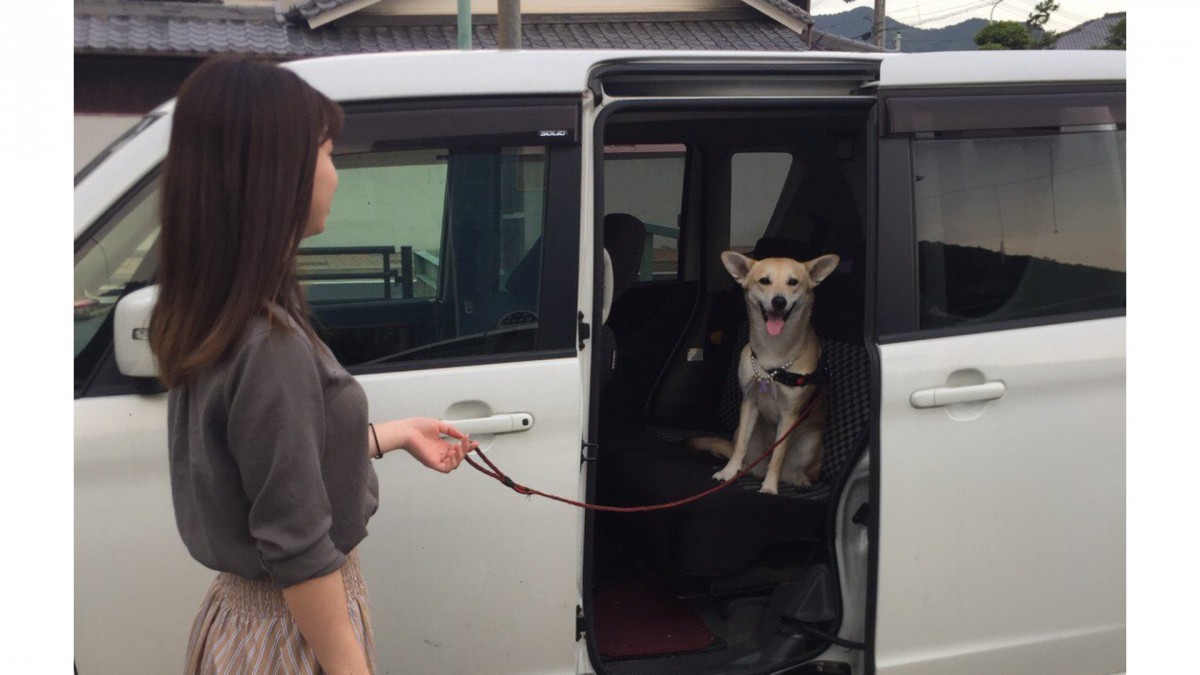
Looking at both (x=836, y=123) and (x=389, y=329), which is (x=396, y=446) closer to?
(x=389, y=329)

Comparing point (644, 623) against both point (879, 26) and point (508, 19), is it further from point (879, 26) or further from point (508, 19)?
point (879, 26)

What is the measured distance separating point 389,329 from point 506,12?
7980 millimetres

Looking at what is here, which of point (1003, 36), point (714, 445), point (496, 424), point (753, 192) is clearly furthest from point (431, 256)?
point (1003, 36)

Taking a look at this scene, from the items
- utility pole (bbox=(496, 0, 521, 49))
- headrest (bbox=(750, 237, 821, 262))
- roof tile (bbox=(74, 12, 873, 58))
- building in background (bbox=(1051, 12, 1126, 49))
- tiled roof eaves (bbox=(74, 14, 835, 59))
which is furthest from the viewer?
building in background (bbox=(1051, 12, 1126, 49))

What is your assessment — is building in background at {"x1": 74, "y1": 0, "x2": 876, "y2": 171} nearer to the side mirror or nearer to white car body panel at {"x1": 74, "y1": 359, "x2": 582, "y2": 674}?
white car body panel at {"x1": 74, "y1": 359, "x2": 582, "y2": 674}

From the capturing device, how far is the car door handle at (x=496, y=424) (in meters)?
2.33

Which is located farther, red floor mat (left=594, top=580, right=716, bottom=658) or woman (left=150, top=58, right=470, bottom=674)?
red floor mat (left=594, top=580, right=716, bottom=658)

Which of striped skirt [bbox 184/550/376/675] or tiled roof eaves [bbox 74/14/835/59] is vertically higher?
tiled roof eaves [bbox 74/14/835/59]

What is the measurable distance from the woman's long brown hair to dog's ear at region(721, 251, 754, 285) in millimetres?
2484

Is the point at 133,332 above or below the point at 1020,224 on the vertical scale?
below

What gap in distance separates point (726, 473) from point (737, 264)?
76cm

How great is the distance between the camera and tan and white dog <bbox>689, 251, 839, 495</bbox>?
3533 mm


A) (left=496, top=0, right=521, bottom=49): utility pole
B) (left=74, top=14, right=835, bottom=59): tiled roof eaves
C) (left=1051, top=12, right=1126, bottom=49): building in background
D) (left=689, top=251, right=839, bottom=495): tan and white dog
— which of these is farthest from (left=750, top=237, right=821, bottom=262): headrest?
(left=1051, top=12, right=1126, bottom=49): building in background

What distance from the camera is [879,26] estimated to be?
19531 mm
